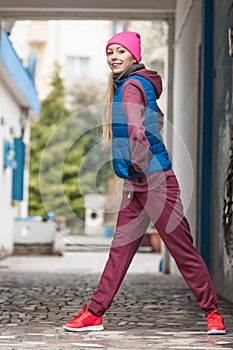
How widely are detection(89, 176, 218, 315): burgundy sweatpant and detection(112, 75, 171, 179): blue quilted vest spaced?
0.32ft

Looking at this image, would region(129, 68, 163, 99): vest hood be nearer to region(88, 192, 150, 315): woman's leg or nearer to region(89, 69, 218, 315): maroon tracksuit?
region(89, 69, 218, 315): maroon tracksuit

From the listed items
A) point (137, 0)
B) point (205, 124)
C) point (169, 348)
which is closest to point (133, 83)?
point (169, 348)

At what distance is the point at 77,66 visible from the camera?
119 feet

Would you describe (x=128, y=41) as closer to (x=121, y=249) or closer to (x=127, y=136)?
(x=127, y=136)

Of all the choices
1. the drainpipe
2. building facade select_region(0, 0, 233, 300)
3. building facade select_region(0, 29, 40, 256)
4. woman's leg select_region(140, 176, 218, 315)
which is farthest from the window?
woman's leg select_region(140, 176, 218, 315)

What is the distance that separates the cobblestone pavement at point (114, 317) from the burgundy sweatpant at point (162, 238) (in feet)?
0.62

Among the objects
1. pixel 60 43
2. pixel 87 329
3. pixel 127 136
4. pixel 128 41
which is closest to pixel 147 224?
pixel 127 136

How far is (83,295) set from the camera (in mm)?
6496

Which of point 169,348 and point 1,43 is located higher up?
point 1,43

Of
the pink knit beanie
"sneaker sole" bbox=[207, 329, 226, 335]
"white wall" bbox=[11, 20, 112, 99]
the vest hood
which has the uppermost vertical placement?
"white wall" bbox=[11, 20, 112, 99]

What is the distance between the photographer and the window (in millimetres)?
35781

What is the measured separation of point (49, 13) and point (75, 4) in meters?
0.30

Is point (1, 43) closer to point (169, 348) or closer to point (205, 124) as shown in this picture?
point (205, 124)

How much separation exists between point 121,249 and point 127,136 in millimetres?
506
